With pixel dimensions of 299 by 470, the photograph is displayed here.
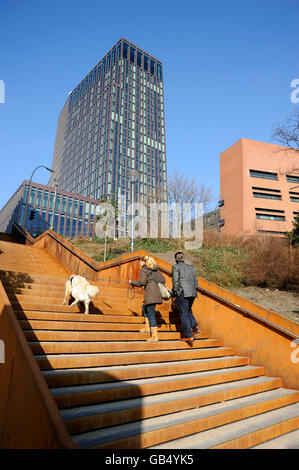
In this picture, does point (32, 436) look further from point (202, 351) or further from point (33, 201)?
point (33, 201)

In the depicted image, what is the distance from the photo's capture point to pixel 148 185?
8456 centimetres

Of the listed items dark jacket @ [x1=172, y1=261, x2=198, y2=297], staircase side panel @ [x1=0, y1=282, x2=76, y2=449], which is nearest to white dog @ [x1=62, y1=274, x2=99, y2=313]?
dark jacket @ [x1=172, y1=261, x2=198, y2=297]

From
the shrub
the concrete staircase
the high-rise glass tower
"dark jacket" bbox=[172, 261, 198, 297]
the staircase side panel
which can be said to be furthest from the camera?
the high-rise glass tower

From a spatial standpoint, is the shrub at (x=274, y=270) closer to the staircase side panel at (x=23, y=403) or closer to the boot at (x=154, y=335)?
the boot at (x=154, y=335)

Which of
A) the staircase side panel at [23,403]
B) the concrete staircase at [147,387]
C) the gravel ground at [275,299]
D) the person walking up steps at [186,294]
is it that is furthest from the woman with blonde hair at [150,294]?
the gravel ground at [275,299]

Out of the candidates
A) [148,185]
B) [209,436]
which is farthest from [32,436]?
[148,185]

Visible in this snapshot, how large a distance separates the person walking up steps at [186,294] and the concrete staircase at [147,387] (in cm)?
27

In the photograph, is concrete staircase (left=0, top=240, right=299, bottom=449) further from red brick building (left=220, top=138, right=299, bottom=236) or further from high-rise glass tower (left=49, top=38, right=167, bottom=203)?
high-rise glass tower (left=49, top=38, right=167, bottom=203)

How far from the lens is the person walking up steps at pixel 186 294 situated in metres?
5.22

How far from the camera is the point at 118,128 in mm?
82312

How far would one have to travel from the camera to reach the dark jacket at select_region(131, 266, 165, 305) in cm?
519

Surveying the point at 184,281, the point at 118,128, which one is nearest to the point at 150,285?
the point at 184,281

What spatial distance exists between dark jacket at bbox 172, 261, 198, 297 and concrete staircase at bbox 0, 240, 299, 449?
2.94 feet

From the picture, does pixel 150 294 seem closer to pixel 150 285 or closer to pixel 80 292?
pixel 150 285
